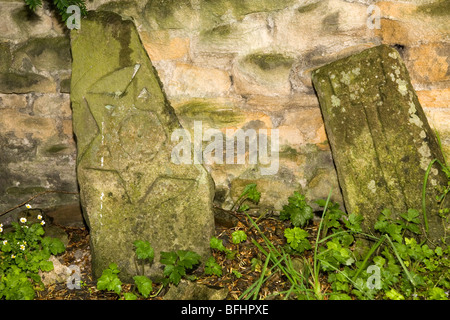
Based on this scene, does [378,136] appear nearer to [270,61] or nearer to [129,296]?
[270,61]

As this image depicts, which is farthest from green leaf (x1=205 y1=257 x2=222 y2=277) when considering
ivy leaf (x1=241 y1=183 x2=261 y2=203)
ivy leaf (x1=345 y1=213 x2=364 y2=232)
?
ivy leaf (x1=345 y1=213 x2=364 y2=232)

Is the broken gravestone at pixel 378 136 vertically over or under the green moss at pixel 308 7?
under

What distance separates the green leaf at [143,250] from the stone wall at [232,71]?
0.69 meters

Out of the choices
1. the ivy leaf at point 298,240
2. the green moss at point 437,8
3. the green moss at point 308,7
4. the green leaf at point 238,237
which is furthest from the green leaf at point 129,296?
the green moss at point 437,8

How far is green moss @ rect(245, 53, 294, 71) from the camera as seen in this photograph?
8.39 ft

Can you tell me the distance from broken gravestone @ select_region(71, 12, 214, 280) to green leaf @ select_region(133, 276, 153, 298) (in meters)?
0.16

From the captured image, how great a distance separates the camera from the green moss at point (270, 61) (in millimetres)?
2557

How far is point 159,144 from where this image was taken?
229cm

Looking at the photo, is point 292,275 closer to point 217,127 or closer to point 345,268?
point 345,268

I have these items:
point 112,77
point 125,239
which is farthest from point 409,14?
point 125,239

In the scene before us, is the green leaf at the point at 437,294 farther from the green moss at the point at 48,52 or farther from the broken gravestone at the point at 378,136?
the green moss at the point at 48,52

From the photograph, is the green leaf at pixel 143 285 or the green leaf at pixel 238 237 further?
the green leaf at pixel 238 237

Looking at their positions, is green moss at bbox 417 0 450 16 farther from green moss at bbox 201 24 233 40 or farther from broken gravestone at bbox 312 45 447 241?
green moss at bbox 201 24 233 40

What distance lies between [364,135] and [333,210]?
1.47 feet
